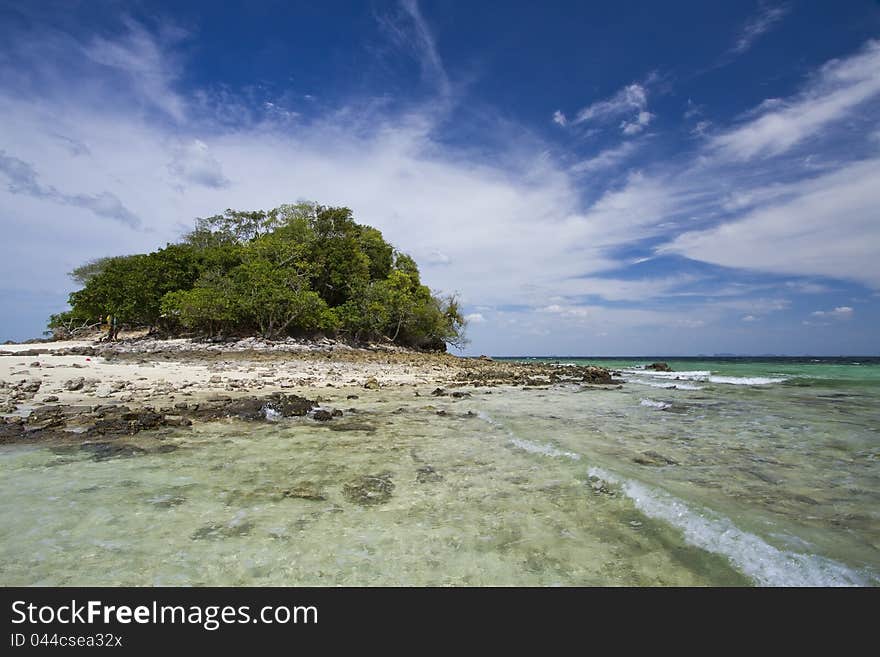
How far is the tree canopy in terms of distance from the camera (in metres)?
35.7

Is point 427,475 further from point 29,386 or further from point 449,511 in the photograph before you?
point 29,386

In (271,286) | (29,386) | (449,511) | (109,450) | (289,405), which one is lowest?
(449,511)

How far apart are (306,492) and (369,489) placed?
2.59 feet

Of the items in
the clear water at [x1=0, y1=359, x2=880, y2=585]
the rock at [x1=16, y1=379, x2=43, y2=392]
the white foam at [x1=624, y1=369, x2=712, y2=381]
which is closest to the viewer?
the clear water at [x1=0, y1=359, x2=880, y2=585]

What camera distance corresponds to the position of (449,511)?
4.77 m

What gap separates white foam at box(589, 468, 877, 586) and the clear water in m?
0.02

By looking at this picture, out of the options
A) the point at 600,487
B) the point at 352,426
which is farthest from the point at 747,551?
the point at 352,426

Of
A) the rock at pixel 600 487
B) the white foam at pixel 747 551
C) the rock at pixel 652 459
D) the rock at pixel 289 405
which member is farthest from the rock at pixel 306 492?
the rock at pixel 289 405

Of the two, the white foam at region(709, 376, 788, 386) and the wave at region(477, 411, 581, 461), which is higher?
the white foam at region(709, 376, 788, 386)

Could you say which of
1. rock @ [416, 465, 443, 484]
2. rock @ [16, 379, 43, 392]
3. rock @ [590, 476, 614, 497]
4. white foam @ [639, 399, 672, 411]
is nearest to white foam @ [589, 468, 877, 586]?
rock @ [590, 476, 614, 497]

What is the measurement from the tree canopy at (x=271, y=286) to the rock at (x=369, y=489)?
31.9 m

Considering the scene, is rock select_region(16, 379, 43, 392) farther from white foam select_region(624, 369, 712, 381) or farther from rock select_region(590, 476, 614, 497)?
white foam select_region(624, 369, 712, 381)

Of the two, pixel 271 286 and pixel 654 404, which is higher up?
pixel 271 286
